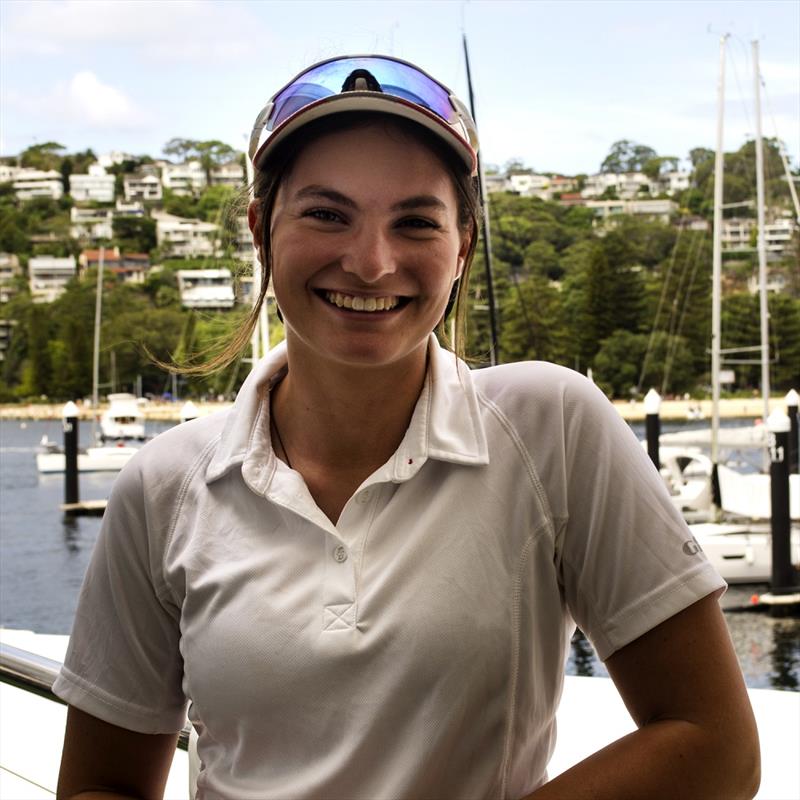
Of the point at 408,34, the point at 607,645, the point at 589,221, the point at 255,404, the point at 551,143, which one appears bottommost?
the point at 607,645

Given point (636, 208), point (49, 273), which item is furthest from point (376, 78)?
point (49, 273)

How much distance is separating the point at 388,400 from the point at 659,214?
2046 inches

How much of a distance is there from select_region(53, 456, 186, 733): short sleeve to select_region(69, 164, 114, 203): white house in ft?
254

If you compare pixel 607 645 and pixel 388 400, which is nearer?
pixel 607 645

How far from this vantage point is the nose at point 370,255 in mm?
845

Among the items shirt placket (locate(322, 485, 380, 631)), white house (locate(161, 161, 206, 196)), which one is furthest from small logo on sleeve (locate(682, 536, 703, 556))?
white house (locate(161, 161, 206, 196))

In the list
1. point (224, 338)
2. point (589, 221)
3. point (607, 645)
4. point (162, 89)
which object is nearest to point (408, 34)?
point (224, 338)

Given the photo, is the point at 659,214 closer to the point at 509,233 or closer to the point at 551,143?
the point at 509,233

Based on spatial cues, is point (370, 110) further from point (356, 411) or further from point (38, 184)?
point (38, 184)

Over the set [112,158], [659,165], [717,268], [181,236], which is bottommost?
[717,268]

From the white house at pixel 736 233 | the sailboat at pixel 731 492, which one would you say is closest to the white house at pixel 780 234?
the sailboat at pixel 731 492

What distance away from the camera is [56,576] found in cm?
1717

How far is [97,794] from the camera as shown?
926 millimetres

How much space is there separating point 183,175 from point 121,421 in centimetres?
5656
